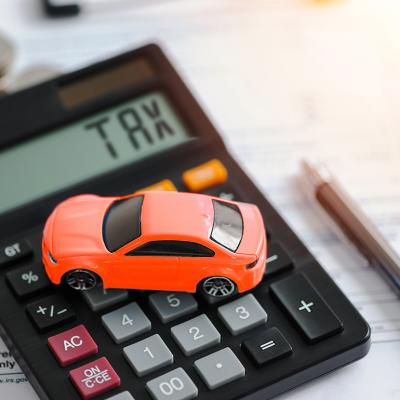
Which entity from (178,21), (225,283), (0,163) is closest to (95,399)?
(225,283)

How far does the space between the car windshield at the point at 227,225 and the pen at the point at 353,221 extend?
0.13m

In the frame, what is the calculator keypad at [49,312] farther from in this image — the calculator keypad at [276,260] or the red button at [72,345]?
the calculator keypad at [276,260]

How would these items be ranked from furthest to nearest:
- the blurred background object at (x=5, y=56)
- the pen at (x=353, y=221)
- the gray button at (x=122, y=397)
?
the blurred background object at (x=5, y=56), the pen at (x=353, y=221), the gray button at (x=122, y=397)

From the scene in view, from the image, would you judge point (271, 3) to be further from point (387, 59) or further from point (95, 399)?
point (95, 399)

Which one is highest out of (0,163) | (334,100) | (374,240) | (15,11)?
(15,11)

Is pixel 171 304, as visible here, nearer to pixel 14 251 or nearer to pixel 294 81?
pixel 14 251

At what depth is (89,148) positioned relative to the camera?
2.48ft

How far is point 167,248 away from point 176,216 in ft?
0.08

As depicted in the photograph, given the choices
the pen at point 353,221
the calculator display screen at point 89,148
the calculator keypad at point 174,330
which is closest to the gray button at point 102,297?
the calculator keypad at point 174,330

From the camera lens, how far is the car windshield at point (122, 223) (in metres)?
0.64

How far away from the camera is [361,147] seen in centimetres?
86

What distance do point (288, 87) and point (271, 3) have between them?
14 centimetres

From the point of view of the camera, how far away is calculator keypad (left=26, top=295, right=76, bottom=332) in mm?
640

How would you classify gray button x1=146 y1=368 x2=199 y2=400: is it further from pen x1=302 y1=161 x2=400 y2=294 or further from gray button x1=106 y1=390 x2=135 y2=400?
pen x1=302 y1=161 x2=400 y2=294
